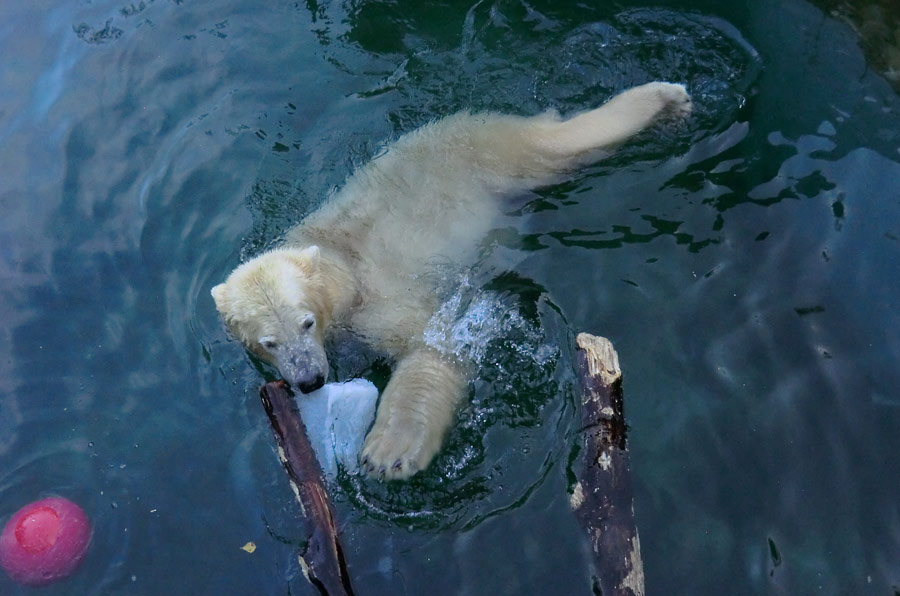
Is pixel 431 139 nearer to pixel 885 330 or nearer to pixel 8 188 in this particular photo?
pixel 885 330

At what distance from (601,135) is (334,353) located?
233cm

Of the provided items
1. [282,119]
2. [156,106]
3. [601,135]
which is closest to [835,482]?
[601,135]

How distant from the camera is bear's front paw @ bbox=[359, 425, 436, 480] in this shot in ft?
13.1

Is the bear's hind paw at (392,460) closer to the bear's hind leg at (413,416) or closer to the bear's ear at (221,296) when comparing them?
the bear's hind leg at (413,416)

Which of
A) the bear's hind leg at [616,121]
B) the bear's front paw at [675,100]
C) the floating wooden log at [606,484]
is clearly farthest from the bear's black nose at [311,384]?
the bear's front paw at [675,100]

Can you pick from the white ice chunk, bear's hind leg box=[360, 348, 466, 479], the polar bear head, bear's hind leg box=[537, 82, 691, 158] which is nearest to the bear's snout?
the polar bear head

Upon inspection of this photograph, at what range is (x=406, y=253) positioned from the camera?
16.2ft

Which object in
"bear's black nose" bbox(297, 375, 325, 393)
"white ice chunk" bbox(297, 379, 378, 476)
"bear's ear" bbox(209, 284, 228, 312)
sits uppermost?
"bear's ear" bbox(209, 284, 228, 312)

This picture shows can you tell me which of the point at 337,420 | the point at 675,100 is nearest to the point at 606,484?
the point at 337,420

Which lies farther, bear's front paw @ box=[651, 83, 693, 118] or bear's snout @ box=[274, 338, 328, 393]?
bear's front paw @ box=[651, 83, 693, 118]

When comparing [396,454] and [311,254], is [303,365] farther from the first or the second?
[311,254]

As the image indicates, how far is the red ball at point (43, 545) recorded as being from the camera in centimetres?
393

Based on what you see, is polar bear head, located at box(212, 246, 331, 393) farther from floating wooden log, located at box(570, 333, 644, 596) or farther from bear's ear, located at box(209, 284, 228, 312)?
floating wooden log, located at box(570, 333, 644, 596)

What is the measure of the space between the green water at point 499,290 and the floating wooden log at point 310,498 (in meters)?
0.54
